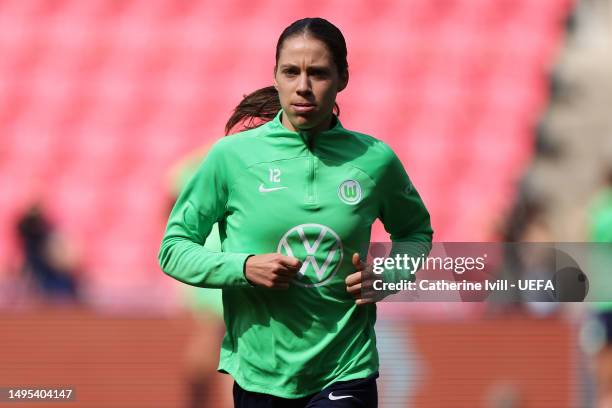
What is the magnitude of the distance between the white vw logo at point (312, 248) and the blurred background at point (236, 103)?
13.4 feet

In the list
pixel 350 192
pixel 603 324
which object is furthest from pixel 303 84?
pixel 603 324

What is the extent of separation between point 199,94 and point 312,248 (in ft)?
25.6

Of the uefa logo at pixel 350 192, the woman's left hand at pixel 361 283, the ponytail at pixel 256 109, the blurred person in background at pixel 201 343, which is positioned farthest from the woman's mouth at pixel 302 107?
the blurred person in background at pixel 201 343

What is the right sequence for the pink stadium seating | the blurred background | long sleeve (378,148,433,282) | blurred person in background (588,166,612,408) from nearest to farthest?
long sleeve (378,148,433,282) < blurred person in background (588,166,612,408) < the blurred background < the pink stadium seating

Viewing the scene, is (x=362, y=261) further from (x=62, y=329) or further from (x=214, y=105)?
(x=214, y=105)

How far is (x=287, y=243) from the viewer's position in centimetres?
328

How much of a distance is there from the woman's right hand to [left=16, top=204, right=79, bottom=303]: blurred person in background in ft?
18.0

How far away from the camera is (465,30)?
1096 cm

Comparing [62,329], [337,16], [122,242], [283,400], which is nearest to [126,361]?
[62,329]

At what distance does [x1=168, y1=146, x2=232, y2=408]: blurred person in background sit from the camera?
6.34m

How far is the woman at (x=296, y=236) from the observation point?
326 centimetres

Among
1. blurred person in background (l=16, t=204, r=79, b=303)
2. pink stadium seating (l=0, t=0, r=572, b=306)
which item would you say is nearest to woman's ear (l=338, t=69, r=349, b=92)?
blurred person in background (l=16, t=204, r=79, b=303)

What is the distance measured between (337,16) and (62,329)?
5260 millimetres

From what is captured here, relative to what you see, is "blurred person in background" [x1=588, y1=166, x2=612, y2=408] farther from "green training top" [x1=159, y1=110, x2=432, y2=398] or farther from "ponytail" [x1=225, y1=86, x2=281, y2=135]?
"green training top" [x1=159, y1=110, x2=432, y2=398]
